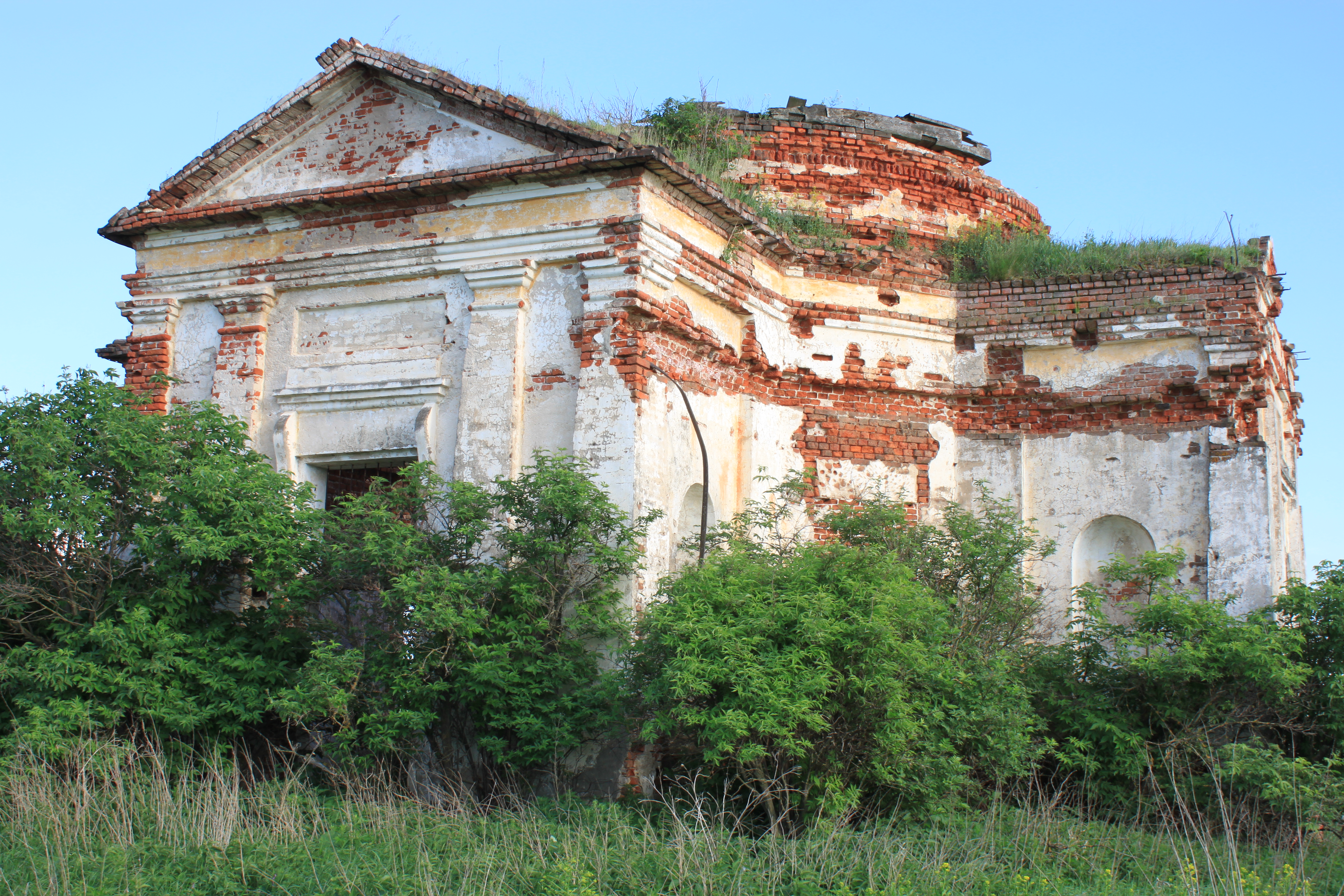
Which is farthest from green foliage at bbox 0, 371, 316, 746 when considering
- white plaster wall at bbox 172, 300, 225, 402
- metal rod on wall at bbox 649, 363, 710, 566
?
metal rod on wall at bbox 649, 363, 710, 566

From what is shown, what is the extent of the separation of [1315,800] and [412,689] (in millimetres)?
6097

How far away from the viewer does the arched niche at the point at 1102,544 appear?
1140 centimetres

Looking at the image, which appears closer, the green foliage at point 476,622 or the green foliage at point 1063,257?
the green foliage at point 476,622

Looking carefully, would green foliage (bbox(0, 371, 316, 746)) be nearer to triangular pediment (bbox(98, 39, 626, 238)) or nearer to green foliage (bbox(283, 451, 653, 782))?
green foliage (bbox(283, 451, 653, 782))

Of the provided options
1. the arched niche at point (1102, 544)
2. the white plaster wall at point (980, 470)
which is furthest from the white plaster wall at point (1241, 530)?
the white plaster wall at point (980, 470)

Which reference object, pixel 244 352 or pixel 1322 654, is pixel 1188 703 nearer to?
pixel 1322 654

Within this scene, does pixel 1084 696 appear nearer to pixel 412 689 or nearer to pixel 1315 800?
pixel 1315 800

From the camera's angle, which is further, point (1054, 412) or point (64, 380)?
point (1054, 412)

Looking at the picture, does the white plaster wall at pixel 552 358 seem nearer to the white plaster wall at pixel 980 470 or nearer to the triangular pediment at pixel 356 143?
the triangular pediment at pixel 356 143

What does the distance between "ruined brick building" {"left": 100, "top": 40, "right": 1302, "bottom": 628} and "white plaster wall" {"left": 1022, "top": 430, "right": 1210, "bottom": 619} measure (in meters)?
0.03

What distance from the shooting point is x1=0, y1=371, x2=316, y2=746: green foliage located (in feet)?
27.5

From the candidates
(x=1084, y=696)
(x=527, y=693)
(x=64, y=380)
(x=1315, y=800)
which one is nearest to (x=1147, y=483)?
(x=1084, y=696)

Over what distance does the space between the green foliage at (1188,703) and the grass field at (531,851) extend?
0.45 meters

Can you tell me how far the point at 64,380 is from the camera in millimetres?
9125
